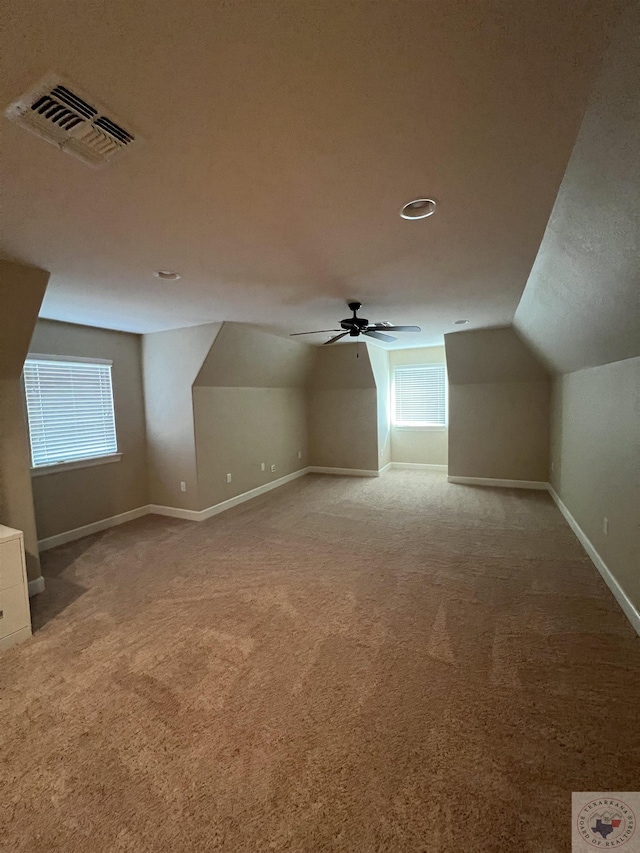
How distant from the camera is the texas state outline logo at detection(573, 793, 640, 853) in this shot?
3.93 ft

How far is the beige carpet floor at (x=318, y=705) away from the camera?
4.22 feet

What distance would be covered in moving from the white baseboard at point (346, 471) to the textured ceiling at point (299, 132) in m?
4.58

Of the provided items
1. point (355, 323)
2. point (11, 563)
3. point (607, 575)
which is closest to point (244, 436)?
point (355, 323)

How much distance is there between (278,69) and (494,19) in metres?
0.55

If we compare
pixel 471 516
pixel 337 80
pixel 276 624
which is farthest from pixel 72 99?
pixel 471 516

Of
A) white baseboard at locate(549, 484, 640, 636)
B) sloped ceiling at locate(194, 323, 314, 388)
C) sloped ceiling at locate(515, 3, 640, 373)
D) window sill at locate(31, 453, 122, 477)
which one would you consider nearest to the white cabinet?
window sill at locate(31, 453, 122, 477)

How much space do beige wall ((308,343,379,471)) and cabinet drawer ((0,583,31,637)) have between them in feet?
16.2

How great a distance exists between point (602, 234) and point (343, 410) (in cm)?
528

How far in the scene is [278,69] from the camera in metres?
1.00

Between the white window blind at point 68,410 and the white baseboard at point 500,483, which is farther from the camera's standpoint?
the white baseboard at point 500,483

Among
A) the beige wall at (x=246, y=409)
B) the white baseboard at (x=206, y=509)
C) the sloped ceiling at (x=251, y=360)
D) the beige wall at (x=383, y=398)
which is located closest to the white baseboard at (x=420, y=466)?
the beige wall at (x=383, y=398)

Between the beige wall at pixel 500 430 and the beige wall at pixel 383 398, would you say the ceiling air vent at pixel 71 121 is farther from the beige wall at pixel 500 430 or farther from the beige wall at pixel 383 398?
the beige wall at pixel 500 430

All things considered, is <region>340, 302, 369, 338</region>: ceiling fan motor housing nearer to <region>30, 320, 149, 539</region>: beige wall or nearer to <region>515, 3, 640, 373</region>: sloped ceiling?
<region>515, 3, 640, 373</region>: sloped ceiling

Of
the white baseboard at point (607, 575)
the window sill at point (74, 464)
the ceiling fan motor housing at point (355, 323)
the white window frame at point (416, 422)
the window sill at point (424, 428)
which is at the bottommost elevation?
the white baseboard at point (607, 575)
